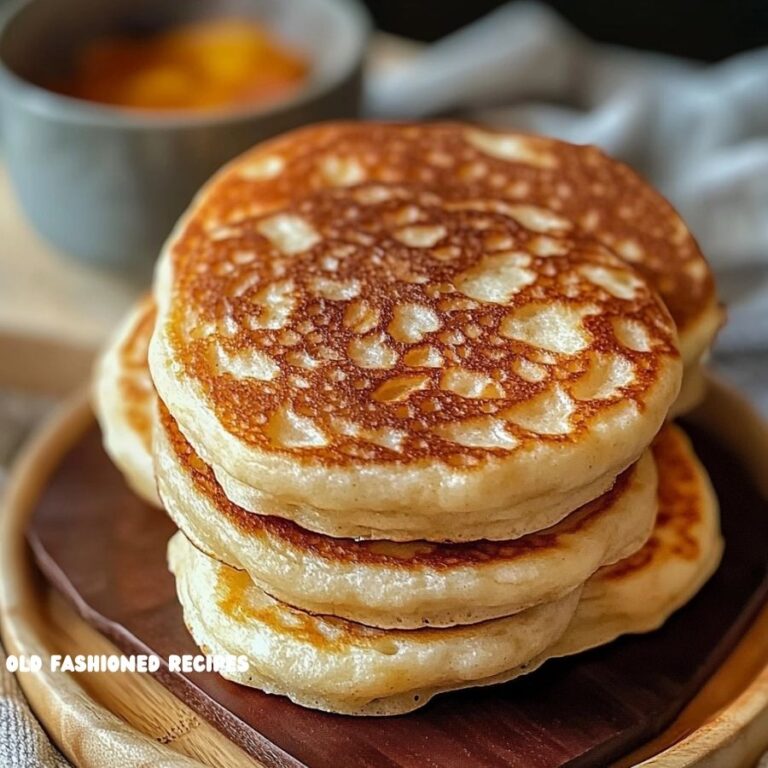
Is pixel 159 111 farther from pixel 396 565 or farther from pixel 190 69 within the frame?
pixel 396 565

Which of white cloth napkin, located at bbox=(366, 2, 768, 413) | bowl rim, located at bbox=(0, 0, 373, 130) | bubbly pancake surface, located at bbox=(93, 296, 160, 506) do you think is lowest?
white cloth napkin, located at bbox=(366, 2, 768, 413)

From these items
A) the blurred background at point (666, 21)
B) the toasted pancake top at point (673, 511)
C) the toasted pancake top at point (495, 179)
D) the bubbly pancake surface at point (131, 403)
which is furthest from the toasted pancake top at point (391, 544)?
the blurred background at point (666, 21)

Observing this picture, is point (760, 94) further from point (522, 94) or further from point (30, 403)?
point (30, 403)

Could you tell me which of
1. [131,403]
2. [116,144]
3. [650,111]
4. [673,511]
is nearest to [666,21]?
[650,111]

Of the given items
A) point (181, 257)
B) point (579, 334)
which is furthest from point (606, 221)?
point (181, 257)

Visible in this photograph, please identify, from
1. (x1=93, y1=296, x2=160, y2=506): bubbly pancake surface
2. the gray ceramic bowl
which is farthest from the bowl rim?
(x1=93, y1=296, x2=160, y2=506): bubbly pancake surface

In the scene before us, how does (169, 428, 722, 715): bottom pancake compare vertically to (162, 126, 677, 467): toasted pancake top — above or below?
below

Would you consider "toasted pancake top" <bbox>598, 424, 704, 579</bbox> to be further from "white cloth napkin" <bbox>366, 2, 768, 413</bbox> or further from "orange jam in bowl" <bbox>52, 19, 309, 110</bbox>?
"orange jam in bowl" <bbox>52, 19, 309, 110</bbox>
